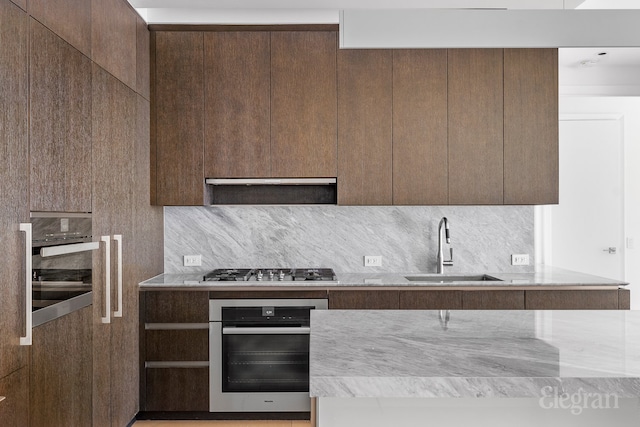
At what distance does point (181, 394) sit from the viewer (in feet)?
11.9

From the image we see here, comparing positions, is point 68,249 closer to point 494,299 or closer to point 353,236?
point 353,236

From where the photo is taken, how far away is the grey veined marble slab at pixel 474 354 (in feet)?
4.56

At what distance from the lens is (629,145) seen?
5.38 m

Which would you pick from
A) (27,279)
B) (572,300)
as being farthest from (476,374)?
(572,300)

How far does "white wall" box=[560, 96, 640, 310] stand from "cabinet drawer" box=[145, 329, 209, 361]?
12.8ft

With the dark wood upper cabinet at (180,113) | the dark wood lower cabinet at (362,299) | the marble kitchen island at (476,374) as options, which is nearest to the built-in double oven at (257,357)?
the dark wood lower cabinet at (362,299)

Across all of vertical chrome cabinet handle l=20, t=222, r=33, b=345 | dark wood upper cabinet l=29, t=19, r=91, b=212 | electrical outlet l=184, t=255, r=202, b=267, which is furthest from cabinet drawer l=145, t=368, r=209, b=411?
vertical chrome cabinet handle l=20, t=222, r=33, b=345

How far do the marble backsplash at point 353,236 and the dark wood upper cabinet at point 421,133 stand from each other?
0.40 metres

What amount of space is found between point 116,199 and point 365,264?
1.95 m

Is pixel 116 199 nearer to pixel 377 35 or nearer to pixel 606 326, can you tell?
pixel 377 35

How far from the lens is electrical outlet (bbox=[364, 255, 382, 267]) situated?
14.2ft

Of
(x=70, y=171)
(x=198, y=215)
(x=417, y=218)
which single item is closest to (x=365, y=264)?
(x=417, y=218)

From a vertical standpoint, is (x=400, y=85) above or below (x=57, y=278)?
above

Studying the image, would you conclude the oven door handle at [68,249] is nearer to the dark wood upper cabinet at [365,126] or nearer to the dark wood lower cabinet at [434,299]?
the dark wood upper cabinet at [365,126]
